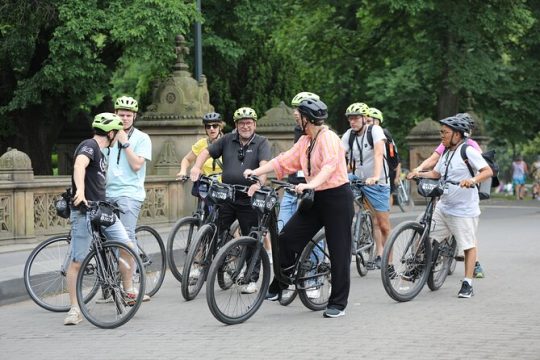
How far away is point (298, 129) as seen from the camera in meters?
11.9

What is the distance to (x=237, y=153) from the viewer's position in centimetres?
1125

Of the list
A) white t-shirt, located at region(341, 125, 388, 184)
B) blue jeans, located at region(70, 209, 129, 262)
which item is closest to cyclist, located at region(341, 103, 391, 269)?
white t-shirt, located at region(341, 125, 388, 184)

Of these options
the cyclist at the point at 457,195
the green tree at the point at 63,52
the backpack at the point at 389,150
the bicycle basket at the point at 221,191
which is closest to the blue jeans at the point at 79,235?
the bicycle basket at the point at 221,191

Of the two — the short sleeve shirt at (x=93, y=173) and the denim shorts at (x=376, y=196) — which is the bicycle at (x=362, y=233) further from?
the short sleeve shirt at (x=93, y=173)

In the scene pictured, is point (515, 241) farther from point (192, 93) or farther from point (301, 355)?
point (301, 355)

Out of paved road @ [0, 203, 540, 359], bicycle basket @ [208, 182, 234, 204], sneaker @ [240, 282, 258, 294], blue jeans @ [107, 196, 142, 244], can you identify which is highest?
bicycle basket @ [208, 182, 234, 204]

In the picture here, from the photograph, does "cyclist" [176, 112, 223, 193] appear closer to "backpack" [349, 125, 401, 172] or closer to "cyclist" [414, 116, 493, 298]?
"backpack" [349, 125, 401, 172]

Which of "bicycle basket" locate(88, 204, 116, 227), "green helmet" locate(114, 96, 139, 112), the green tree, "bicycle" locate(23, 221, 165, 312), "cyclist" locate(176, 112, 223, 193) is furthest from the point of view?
the green tree

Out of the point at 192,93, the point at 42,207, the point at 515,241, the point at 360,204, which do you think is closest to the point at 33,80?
the point at 192,93

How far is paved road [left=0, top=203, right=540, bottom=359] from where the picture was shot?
805cm

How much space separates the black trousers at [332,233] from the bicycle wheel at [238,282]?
0.30m

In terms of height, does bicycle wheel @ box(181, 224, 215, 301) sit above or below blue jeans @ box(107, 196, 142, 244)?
below

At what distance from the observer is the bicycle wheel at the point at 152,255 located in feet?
36.9

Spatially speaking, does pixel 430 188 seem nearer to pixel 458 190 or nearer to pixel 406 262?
pixel 458 190
